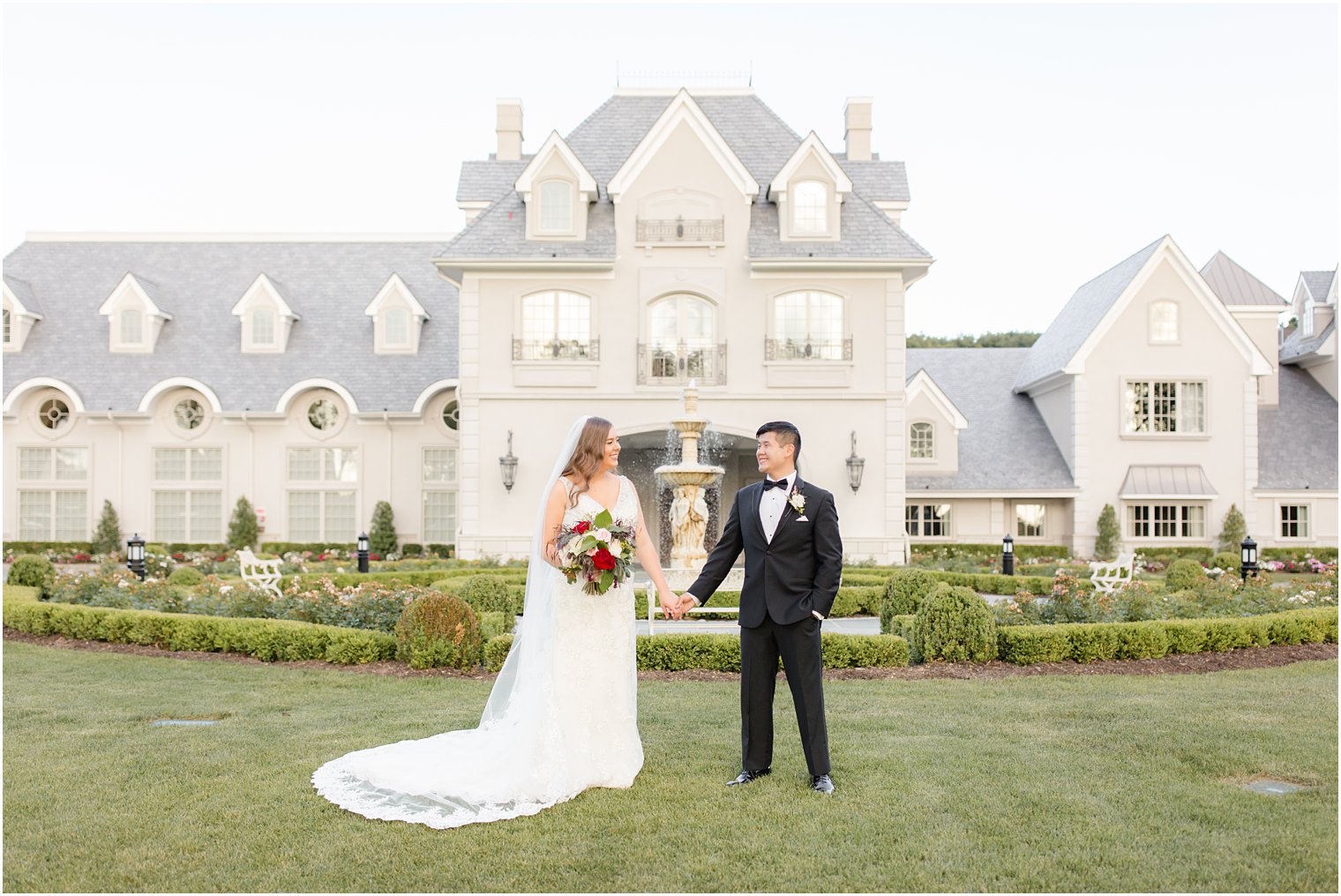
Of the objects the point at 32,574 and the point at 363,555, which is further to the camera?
the point at 363,555

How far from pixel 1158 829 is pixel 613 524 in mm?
3557

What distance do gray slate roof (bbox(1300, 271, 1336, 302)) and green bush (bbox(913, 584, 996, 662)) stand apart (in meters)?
25.4

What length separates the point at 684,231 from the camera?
75.8 feet

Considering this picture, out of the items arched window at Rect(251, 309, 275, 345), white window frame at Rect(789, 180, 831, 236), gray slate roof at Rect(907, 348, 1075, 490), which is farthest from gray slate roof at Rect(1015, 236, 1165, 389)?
arched window at Rect(251, 309, 275, 345)

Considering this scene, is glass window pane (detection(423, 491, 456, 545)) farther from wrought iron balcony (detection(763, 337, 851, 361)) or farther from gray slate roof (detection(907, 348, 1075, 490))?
gray slate roof (detection(907, 348, 1075, 490))

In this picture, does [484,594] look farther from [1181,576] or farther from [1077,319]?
[1077,319]

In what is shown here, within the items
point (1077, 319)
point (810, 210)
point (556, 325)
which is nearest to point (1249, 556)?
point (1077, 319)

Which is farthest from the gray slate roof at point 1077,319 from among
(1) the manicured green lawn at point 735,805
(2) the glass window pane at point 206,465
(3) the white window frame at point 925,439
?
(2) the glass window pane at point 206,465

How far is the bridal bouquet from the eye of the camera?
6.47m

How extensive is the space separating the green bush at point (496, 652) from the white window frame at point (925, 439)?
62.0 ft

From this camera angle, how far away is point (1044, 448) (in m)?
27.9

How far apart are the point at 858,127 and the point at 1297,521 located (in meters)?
15.6

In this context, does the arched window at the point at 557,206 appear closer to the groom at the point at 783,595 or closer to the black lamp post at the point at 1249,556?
the black lamp post at the point at 1249,556

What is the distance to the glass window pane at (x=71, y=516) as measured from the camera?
1058 inches
